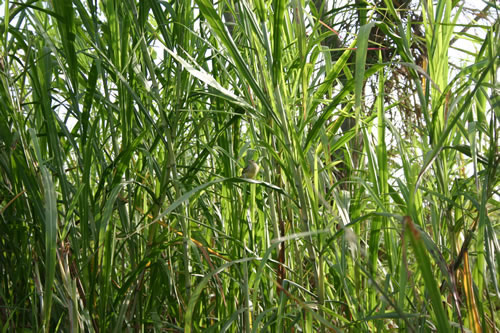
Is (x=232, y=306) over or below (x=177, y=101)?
below

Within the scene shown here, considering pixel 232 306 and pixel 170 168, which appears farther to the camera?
pixel 232 306

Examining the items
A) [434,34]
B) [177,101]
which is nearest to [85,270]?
[177,101]

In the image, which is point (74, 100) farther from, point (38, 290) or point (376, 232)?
point (376, 232)

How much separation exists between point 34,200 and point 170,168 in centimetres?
21

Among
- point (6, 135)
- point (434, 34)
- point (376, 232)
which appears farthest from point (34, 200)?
point (434, 34)

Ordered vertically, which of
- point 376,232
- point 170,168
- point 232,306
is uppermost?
point 170,168

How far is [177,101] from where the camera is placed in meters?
0.87

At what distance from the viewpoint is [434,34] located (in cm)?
79

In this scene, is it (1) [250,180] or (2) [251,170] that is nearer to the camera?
(1) [250,180]

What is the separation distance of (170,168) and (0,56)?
35 centimetres

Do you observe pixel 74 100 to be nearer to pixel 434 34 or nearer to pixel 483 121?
pixel 434 34

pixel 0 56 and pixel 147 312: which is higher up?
pixel 0 56

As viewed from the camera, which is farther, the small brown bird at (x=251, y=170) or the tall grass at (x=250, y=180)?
the small brown bird at (x=251, y=170)

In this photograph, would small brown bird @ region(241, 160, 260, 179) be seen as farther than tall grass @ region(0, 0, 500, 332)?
Yes
